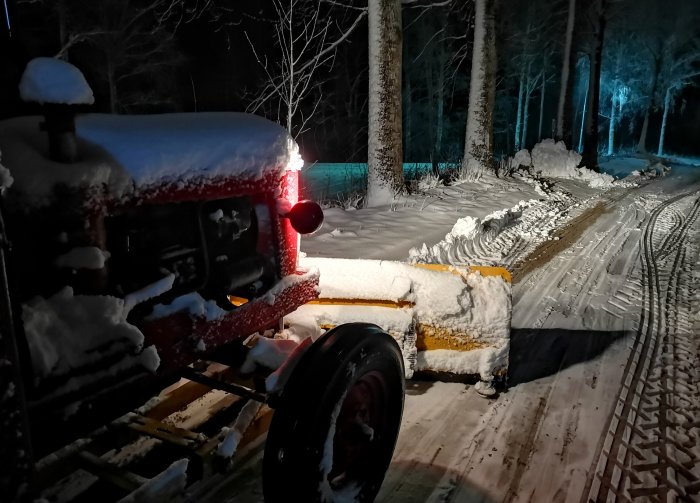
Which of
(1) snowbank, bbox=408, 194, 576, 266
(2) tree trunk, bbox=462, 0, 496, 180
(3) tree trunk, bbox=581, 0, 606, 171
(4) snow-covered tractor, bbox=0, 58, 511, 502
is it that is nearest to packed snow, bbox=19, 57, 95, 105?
(4) snow-covered tractor, bbox=0, 58, 511, 502

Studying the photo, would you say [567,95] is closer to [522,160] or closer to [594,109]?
[594,109]

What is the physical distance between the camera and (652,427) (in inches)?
133

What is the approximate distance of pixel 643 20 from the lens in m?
35.6

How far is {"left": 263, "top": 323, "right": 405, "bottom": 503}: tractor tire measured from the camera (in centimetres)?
203

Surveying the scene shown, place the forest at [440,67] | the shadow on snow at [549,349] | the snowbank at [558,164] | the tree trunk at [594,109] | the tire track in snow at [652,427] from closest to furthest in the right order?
the tire track in snow at [652,427] → the shadow on snow at [549,349] → the snowbank at [558,164] → the tree trunk at [594,109] → the forest at [440,67]

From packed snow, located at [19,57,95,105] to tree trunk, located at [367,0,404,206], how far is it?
9.56m

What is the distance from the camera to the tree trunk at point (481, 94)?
14.1 m

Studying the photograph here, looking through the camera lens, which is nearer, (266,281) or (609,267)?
(266,281)

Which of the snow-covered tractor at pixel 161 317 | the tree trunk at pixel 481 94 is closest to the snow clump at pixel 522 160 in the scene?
the tree trunk at pixel 481 94

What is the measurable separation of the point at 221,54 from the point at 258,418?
3632 centimetres

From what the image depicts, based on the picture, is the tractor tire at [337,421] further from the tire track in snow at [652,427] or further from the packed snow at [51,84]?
the packed snow at [51,84]

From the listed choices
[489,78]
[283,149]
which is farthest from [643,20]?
[283,149]

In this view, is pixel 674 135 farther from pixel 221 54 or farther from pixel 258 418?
pixel 258 418

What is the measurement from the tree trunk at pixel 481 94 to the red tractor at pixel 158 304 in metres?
12.7
